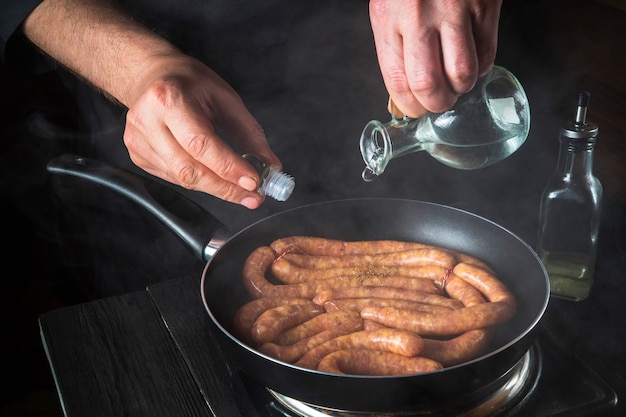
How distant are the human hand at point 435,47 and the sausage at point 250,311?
0.57 meters

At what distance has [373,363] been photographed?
4.43ft

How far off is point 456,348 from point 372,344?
0.18 metres

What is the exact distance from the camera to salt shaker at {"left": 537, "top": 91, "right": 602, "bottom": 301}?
5.37ft

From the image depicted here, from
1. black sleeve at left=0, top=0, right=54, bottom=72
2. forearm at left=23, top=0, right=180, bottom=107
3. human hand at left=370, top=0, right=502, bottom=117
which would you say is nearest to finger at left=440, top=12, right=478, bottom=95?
human hand at left=370, top=0, right=502, bottom=117

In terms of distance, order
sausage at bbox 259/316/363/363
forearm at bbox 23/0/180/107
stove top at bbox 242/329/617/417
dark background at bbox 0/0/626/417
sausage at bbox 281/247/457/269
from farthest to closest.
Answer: dark background at bbox 0/0/626/417 < forearm at bbox 23/0/180/107 < sausage at bbox 281/247/457/269 < sausage at bbox 259/316/363/363 < stove top at bbox 242/329/617/417

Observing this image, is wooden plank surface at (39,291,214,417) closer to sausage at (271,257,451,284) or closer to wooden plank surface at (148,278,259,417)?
wooden plank surface at (148,278,259,417)

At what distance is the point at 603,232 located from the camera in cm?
200

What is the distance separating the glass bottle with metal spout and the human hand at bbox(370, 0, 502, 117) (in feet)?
0.42

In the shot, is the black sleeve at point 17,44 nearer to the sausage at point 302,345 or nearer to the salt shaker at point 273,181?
the salt shaker at point 273,181

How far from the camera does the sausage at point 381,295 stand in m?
1.61

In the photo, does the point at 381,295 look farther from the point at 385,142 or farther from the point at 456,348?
the point at 385,142

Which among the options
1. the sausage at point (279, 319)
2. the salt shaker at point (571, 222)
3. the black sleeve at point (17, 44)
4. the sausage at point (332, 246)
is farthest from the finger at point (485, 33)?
the black sleeve at point (17, 44)

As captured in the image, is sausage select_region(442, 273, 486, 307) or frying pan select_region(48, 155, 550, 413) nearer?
frying pan select_region(48, 155, 550, 413)

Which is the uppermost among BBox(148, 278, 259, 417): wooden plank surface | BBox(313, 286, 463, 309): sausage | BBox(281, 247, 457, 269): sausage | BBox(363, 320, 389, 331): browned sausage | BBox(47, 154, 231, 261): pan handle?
BBox(47, 154, 231, 261): pan handle
